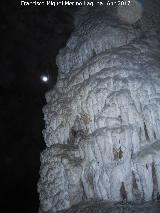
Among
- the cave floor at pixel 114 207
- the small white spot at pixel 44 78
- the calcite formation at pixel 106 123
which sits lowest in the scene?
the cave floor at pixel 114 207

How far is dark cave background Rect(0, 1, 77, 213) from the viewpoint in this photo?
46.9 ft

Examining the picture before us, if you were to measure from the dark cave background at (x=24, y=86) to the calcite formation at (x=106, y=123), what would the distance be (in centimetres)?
413

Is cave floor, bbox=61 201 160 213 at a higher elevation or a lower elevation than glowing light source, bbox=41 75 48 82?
lower

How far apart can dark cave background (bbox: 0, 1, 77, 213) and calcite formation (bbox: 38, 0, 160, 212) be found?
13.6 feet

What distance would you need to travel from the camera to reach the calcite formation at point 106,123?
829cm

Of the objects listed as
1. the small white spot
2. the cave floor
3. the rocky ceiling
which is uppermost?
the rocky ceiling

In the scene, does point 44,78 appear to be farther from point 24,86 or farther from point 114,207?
point 114,207

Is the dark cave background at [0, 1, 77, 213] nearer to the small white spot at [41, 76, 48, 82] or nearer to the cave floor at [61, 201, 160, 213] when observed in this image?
the small white spot at [41, 76, 48, 82]

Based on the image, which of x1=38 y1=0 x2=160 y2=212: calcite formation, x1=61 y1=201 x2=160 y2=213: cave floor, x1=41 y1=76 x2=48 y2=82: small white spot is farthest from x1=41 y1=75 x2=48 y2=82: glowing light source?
x1=61 y1=201 x2=160 y2=213: cave floor

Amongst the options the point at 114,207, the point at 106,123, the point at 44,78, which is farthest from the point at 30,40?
the point at 114,207

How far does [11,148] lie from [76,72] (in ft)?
29.0

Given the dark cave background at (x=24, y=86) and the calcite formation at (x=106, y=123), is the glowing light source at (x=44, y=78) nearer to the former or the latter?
the dark cave background at (x=24, y=86)

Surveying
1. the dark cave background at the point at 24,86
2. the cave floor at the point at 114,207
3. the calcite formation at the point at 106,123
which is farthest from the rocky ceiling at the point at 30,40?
the cave floor at the point at 114,207

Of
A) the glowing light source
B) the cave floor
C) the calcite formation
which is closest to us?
the cave floor
